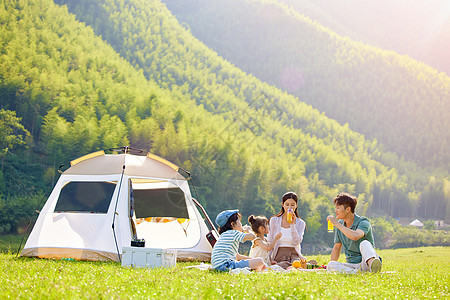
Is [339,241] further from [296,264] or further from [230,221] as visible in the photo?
[230,221]

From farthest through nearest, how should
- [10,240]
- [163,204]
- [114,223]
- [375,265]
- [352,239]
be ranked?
1. [163,204]
2. [10,240]
3. [114,223]
4. [352,239]
5. [375,265]

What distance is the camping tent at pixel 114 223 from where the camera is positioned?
26.5ft

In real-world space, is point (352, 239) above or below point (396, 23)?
below

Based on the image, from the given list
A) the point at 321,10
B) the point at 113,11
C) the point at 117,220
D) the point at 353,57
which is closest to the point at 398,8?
the point at 321,10

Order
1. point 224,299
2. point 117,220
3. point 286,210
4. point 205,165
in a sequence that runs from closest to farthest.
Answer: point 224,299
point 286,210
point 117,220
point 205,165

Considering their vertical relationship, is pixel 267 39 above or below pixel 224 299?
above

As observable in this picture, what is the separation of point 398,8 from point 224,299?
602 feet

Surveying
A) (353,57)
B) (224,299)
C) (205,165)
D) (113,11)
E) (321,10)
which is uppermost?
(321,10)

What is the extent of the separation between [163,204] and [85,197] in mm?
10598

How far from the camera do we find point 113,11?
70062mm

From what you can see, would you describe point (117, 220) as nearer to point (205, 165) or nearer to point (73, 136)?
point (73, 136)

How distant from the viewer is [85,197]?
27828 mm

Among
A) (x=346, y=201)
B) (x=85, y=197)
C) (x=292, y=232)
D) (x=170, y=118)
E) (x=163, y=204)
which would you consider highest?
(x=170, y=118)

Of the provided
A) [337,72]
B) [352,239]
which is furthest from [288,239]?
[337,72]
